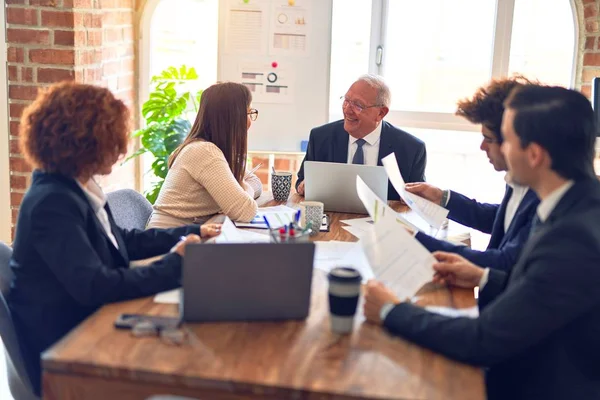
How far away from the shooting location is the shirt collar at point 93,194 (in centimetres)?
193

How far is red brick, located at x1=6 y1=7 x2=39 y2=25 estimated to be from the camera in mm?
3660

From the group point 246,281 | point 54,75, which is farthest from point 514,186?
point 54,75

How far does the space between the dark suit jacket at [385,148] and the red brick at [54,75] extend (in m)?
1.23

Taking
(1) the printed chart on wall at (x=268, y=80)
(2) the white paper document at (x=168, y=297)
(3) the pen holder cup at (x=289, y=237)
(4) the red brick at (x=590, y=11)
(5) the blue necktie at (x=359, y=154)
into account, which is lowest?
(2) the white paper document at (x=168, y=297)

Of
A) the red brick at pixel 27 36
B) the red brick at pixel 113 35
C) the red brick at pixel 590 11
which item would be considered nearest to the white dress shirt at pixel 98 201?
the red brick at pixel 27 36

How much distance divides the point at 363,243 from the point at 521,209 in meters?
0.56

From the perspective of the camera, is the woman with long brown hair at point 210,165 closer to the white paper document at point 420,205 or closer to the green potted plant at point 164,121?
the white paper document at point 420,205

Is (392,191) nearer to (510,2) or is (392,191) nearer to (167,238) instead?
(167,238)

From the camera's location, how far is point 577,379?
1610 millimetres

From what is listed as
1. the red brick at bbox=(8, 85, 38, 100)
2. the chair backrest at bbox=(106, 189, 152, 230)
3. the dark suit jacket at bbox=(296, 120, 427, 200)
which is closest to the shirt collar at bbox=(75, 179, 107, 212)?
the chair backrest at bbox=(106, 189, 152, 230)

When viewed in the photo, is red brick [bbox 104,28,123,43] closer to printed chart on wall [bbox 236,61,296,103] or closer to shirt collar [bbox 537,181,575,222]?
printed chart on wall [bbox 236,61,296,103]

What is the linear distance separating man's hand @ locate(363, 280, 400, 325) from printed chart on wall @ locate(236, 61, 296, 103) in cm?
262

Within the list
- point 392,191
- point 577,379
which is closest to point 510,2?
point 392,191

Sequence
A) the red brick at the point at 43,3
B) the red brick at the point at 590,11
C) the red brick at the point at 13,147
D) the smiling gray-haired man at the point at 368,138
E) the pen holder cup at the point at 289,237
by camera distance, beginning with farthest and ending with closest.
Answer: the red brick at the point at 590,11, the red brick at the point at 13,147, the red brick at the point at 43,3, the smiling gray-haired man at the point at 368,138, the pen holder cup at the point at 289,237
